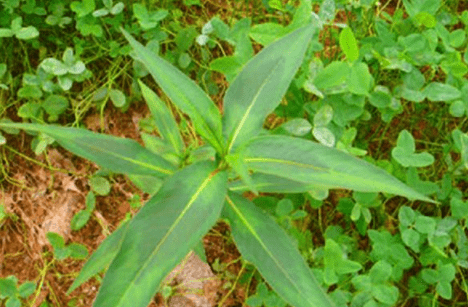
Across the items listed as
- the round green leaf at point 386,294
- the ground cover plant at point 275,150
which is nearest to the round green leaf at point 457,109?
the ground cover plant at point 275,150

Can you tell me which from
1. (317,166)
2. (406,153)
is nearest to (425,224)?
(406,153)

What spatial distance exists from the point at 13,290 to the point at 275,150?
1.02m

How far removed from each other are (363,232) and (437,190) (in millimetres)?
250

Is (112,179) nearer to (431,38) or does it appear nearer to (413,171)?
(413,171)

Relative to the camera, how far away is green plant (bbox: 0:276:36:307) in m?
1.76

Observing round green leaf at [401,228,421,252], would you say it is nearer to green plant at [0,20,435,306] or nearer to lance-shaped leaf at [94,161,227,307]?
green plant at [0,20,435,306]

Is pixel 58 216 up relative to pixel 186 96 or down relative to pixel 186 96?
down

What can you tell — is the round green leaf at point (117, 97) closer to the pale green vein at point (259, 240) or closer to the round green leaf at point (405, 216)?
the pale green vein at point (259, 240)

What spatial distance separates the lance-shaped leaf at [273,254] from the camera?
121 centimetres

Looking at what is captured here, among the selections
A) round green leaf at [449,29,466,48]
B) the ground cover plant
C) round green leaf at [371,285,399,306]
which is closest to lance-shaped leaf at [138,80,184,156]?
the ground cover plant

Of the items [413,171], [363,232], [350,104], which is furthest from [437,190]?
[350,104]

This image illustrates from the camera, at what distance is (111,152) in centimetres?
125

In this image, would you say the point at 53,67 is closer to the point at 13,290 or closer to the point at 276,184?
the point at 13,290

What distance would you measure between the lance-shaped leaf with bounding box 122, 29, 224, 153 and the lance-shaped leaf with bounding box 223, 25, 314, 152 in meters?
0.05
